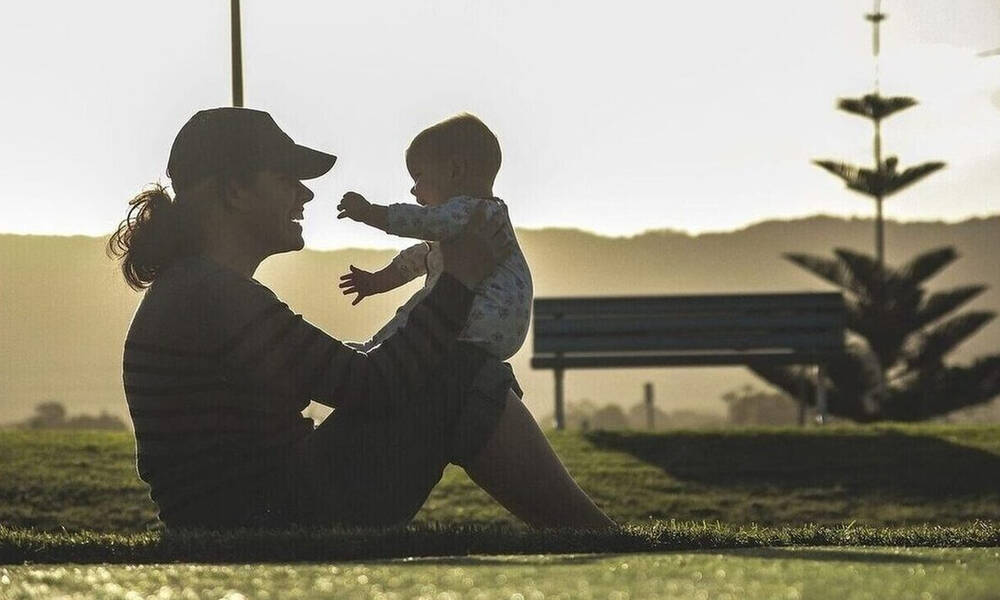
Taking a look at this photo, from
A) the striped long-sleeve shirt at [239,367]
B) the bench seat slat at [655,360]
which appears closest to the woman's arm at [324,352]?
the striped long-sleeve shirt at [239,367]

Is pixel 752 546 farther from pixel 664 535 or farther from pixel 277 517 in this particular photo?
pixel 277 517

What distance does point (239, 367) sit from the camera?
382 centimetres

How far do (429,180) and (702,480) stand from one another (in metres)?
6.03

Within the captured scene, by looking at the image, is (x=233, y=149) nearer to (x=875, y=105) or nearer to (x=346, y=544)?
(x=346, y=544)

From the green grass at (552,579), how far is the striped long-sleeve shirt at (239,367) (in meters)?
0.56

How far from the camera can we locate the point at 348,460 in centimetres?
394

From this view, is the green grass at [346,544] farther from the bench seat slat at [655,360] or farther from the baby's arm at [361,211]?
the bench seat slat at [655,360]

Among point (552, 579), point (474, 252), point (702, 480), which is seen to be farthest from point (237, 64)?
point (552, 579)

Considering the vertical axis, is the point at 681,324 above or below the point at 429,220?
below

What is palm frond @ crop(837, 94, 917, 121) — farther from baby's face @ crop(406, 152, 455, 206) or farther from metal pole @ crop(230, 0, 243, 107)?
baby's face @ crop(406, 152, 455, 206)

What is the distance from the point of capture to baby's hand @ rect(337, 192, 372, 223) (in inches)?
173

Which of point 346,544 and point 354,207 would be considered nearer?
point 346,544

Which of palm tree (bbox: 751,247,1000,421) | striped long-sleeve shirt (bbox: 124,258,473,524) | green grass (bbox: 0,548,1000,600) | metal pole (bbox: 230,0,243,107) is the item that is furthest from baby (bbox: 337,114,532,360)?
palm tree (bbox: 751,247,1000,421)

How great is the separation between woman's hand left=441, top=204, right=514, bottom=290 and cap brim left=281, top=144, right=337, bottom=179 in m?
0.37
